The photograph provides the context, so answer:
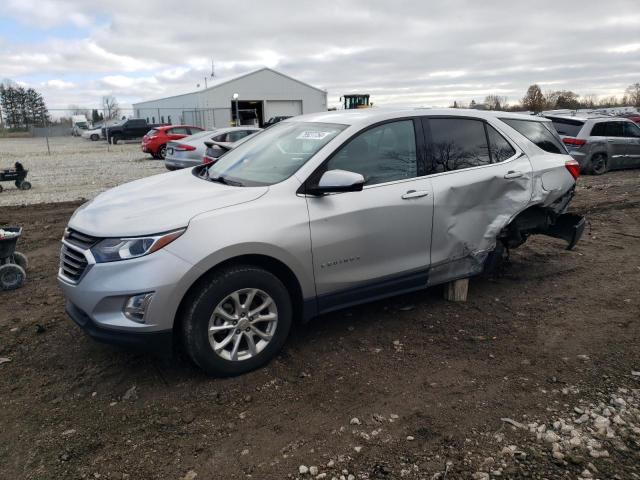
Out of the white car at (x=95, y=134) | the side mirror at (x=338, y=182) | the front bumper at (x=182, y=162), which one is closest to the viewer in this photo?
the side mirror at (x=338, y=182)

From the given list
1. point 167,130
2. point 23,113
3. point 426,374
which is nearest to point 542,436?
point 426,374

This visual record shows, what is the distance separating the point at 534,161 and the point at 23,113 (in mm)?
70478

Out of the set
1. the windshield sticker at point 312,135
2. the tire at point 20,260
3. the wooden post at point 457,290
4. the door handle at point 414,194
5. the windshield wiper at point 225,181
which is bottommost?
the wooden post at point 457,290

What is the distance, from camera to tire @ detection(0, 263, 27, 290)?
528cm

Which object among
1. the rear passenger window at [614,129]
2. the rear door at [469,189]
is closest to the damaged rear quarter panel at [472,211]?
the rear door at [469,189]

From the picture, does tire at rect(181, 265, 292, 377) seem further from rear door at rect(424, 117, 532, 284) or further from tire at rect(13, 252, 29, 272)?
tire at rect(13, 252, 29, 272)

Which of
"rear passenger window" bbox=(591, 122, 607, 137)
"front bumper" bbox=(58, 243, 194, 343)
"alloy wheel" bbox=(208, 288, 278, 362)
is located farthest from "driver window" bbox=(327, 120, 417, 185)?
"rear passenger window" bbox=(591, 122, 607, 137)

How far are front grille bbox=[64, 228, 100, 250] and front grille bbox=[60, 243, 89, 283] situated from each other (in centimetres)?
5

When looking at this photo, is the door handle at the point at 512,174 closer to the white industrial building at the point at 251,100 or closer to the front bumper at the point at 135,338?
the front bumper at the point at 135,338

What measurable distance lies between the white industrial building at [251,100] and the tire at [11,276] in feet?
116

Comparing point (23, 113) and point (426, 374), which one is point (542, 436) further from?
point (23, 113)

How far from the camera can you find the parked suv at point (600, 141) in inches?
527

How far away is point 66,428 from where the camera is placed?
3.06 metres

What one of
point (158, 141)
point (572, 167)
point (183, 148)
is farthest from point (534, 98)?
point (572, 167)
